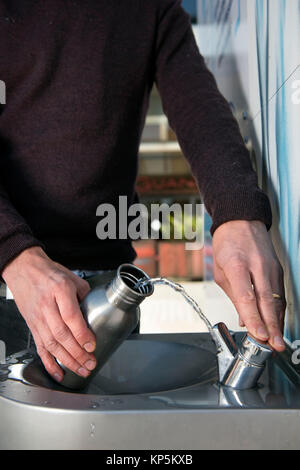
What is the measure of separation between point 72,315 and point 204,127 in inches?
17.2

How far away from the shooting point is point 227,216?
2.20 ft

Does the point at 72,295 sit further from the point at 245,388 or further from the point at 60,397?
the point at 245,388

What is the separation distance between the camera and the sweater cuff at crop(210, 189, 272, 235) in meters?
0.66

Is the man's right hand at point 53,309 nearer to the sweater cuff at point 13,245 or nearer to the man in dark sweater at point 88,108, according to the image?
the sweater cuff at point 13,245

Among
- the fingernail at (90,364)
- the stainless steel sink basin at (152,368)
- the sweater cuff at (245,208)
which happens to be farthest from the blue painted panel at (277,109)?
the fingernail at (90,364)

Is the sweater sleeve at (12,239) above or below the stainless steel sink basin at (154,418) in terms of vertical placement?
above

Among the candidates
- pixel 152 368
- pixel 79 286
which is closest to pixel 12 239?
pixel 79 286

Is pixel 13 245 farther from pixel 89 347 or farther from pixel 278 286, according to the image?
pixel 278 286

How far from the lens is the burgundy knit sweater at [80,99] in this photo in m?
0.94

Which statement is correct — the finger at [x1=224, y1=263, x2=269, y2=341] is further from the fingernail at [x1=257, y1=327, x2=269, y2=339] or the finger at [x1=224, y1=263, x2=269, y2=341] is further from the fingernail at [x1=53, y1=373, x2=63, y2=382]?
the fingernail at [x1=53, y1=373, x2=63, y2=382]

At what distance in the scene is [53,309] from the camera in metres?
0.61

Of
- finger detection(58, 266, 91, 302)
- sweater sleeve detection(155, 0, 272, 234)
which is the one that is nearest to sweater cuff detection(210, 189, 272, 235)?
sweater sleeve detection(155, 0, 272, 234)

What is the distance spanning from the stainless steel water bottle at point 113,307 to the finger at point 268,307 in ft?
0.47
